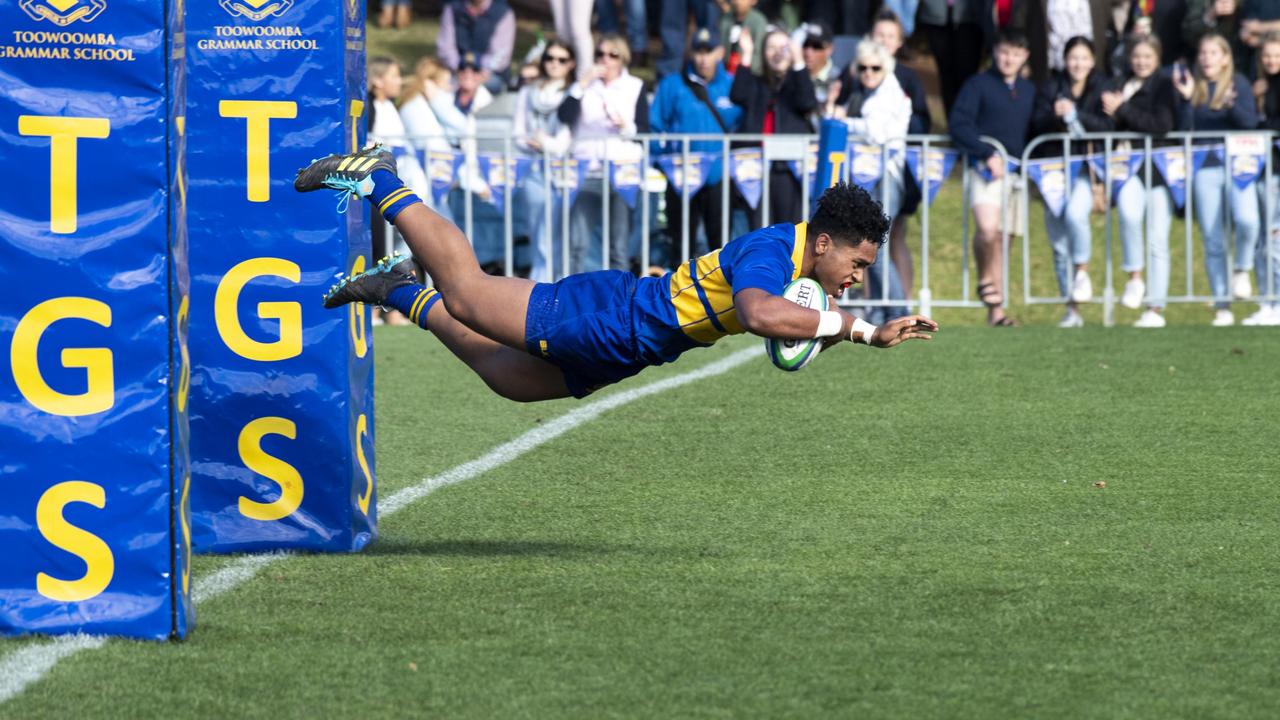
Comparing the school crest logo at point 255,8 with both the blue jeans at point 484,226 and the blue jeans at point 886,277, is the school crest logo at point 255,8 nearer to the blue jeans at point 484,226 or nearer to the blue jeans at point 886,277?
the blue jeans at point 886,277

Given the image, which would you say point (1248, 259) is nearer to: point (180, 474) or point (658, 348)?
point (658, 348)

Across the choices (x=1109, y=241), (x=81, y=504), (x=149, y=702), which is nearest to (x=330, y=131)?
(x=81, y=504)

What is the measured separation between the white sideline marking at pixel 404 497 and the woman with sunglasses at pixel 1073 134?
280cm

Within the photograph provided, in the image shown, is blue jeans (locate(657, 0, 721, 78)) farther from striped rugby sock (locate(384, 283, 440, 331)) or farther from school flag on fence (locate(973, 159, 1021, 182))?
striped rugby sock (locate(384, 283, 440, 331))

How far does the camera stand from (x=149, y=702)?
502cm

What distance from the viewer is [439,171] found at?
49.1ft

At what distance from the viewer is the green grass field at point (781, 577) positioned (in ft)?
16.8

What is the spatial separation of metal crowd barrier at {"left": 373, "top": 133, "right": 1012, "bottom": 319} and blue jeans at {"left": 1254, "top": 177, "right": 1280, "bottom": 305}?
1904 mm

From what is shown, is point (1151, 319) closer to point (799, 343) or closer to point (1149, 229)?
point (1149, 229)

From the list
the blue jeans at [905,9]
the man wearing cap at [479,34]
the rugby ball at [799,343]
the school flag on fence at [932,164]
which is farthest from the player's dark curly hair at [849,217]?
the man wearing cap at [479,34]

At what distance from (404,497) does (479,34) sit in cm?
1288

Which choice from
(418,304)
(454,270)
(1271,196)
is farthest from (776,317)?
(1271,196)

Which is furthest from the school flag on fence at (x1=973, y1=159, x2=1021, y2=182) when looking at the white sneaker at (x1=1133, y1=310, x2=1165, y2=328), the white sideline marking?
the white sideline marking

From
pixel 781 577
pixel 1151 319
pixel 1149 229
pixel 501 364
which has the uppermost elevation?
pixel 1149 229
